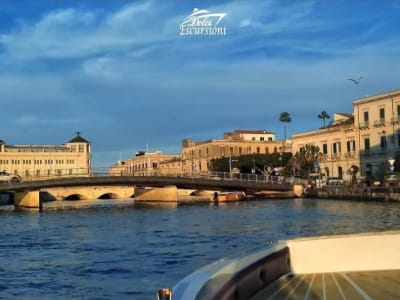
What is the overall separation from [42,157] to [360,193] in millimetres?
120579

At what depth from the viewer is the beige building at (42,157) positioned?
16412 centimetres

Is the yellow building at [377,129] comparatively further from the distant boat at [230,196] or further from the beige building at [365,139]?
the distant boat at [230,196]

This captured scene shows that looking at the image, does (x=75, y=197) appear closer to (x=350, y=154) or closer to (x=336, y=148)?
(x=336, y=148)

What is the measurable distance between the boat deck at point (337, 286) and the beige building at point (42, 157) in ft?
509

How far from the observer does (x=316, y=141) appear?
324 ft

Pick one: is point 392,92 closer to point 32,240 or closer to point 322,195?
point 322,195

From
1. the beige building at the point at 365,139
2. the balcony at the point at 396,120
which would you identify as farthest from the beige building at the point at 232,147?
the balcony at the point at 396,120

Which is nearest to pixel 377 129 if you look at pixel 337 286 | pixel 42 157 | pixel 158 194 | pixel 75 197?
pixel 158 194

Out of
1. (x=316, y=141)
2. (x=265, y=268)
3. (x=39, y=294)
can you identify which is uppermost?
(x=316, y=141)

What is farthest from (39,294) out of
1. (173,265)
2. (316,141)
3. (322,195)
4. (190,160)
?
(190,160)

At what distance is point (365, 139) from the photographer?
84.2 meters

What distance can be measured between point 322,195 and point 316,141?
2381 centimetres

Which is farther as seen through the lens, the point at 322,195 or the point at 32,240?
the point at 322,195

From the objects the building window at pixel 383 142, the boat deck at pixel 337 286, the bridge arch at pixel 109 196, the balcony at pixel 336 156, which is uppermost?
the building window at pixel 383 142
